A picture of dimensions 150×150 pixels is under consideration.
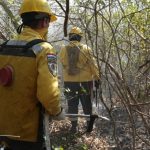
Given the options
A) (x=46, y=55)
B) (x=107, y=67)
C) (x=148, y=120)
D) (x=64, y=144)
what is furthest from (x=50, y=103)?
(x=64, y=144)

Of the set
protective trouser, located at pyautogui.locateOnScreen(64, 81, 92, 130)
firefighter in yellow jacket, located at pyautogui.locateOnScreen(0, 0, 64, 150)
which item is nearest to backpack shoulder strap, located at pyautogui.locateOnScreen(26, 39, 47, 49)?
firefighter in yellow jacket, located at pyautogui.locateOnScreen(0, 0, 64, 150)

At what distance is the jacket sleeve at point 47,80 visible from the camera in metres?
3.28

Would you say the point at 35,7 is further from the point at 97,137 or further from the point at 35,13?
the point at 97,137

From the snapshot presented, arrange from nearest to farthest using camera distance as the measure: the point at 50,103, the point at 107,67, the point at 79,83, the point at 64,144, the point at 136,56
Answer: the point at 50,103 < the point at 107,67 < the point at 136,56 < the point at 64,144 < the point at 79,83

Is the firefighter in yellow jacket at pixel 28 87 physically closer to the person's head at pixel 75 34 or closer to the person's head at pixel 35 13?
the person's head at pixel 35 13

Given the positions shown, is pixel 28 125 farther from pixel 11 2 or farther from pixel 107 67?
pixel 11 2

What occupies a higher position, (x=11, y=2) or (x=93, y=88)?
(x=11, y=2)

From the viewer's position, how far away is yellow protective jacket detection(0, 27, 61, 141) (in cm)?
330

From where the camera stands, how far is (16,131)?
3492 millimetres

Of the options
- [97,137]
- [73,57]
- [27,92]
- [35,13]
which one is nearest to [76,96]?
[73,57]

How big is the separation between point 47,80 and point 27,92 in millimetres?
241

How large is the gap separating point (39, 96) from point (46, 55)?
31 centimetres

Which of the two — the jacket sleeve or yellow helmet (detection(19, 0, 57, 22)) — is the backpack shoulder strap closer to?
the jacket sleeve

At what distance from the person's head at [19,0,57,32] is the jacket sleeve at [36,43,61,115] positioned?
1.03 feet
